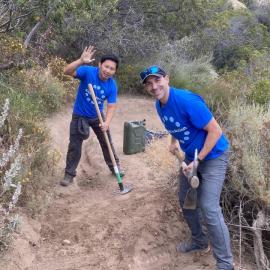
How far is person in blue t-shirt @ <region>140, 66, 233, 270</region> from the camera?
12.9 ft

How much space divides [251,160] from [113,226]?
1.61m

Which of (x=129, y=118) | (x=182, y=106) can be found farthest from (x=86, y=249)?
(x=129, y=118)

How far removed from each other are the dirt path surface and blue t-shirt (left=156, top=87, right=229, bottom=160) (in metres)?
1.16

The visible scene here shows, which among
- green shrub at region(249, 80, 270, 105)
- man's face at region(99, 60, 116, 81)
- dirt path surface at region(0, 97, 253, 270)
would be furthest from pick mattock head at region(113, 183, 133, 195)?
green shrub at region(249, 80, 270, 105)

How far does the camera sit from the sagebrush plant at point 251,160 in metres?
4.67

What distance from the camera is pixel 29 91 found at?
28.0 feet

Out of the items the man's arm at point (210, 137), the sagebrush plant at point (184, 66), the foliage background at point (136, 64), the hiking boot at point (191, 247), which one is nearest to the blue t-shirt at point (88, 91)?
the foliage background at point (136, 64)

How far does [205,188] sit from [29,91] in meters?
5.25

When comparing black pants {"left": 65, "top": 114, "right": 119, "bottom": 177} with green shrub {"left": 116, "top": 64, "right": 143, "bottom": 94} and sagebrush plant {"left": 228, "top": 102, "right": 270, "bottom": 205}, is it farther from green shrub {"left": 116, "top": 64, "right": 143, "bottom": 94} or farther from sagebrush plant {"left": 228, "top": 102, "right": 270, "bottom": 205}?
green shrub {"left": 116, "top": 64, "right": 143, "bottom": 94}

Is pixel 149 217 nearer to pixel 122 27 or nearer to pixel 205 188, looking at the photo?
pixel 205 188

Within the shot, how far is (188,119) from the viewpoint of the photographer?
13.1ft

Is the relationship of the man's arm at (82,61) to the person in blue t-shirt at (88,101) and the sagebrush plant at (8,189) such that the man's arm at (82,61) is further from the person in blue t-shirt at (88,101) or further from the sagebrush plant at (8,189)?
the sagebrush plant at (8,189)

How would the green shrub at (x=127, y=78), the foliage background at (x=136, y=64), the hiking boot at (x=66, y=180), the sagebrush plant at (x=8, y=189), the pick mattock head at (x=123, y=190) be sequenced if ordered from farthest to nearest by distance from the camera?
the green shrub at (x=127, y=78), the hiking boot at (x=66, y=180), the pick mattock head at (x=123, y=190), the foliage background at (x=136, y=64), the sagebrush plant at (x=8, y=189)

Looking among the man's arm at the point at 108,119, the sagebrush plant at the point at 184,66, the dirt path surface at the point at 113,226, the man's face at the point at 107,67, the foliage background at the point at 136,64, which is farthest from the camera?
the sagebrush plant at the point at 184,66
